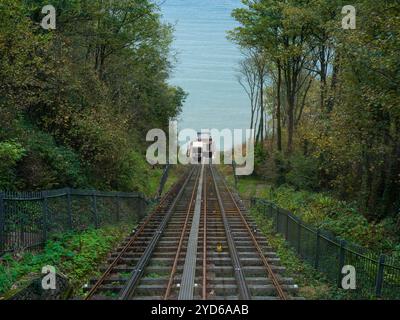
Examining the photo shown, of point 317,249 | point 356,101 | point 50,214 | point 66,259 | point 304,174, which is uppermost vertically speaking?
point 356,101

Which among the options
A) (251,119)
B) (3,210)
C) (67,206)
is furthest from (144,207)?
(251,119)

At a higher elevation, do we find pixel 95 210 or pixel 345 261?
pixel 95 210

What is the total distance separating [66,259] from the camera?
36.1ft

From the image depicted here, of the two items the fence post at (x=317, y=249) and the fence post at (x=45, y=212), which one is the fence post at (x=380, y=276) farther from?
the fence post at (x=45, y=212)

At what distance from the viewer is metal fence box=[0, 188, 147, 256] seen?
10.1m

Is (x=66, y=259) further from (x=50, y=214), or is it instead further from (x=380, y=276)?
(x=380, y=276)

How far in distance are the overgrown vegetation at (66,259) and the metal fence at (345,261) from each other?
6.03 m

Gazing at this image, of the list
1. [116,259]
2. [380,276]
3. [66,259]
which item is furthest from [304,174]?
[66,259]

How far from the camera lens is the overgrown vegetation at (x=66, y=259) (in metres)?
8.50


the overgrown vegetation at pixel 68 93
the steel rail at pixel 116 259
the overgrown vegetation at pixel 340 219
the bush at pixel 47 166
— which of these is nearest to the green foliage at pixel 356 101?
the overgrown vegetation at pixel 340 219

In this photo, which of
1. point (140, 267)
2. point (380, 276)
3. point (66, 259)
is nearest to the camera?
point (380, 276)

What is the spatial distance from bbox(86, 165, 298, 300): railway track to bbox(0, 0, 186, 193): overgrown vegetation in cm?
376

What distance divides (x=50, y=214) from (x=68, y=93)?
7797mm

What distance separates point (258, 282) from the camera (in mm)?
10242
